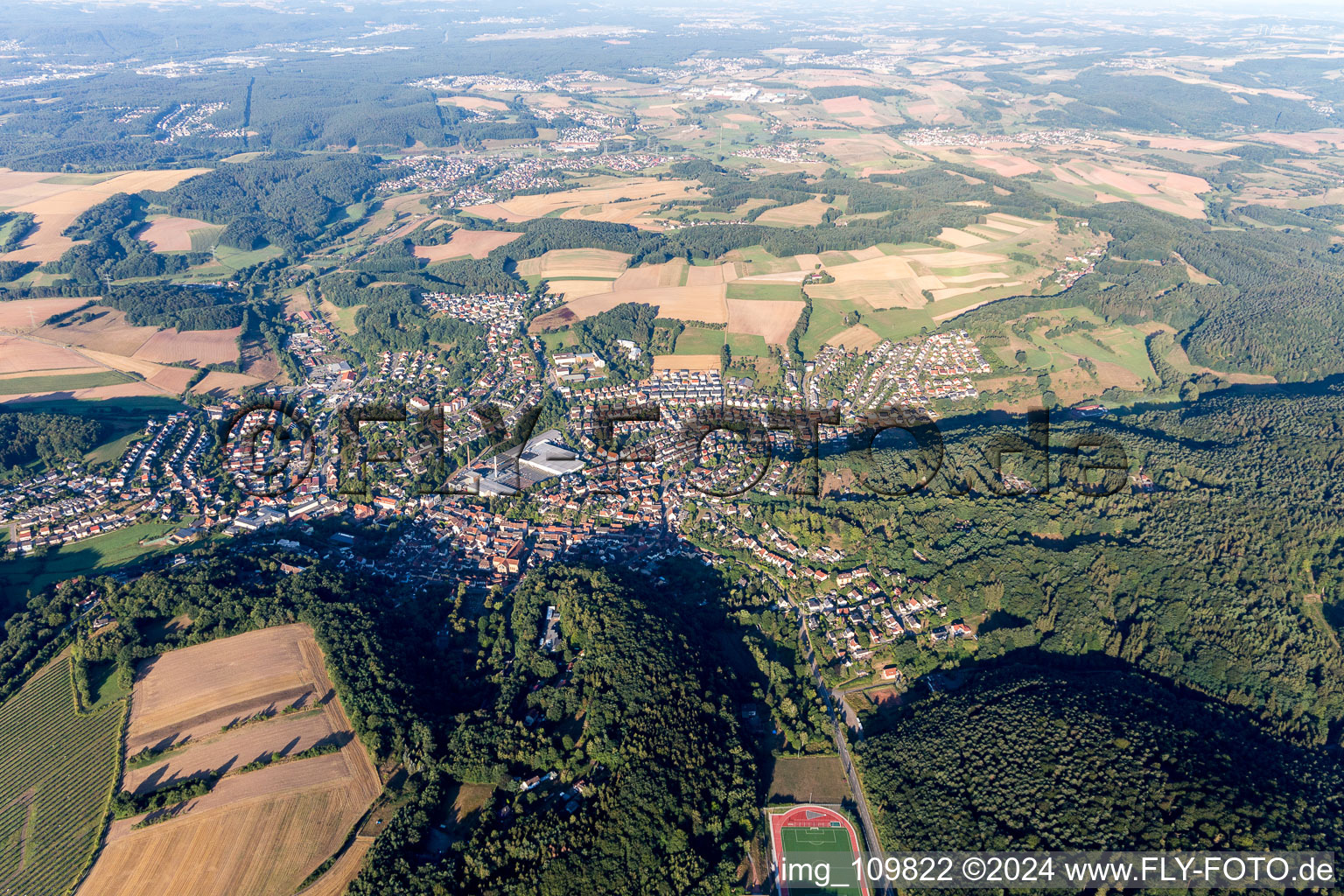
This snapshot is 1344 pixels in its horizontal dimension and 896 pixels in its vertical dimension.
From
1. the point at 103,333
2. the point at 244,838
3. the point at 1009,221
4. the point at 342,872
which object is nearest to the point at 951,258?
the point at 1009,221

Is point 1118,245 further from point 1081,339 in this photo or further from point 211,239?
point 211,239

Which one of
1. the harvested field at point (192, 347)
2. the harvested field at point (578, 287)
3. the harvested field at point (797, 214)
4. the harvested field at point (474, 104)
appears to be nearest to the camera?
the harvested field at point (192, 347)

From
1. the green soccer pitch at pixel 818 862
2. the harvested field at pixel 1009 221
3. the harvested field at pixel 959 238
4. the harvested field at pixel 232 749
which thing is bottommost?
the green soccer pitch at pixel 818 862

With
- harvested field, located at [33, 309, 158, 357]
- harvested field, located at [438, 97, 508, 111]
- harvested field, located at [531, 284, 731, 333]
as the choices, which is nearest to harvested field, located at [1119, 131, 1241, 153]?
harvested field, located at [531, 284, 731, 333]

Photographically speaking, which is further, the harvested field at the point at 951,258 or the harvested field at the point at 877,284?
the harvested field at the point at 951,258

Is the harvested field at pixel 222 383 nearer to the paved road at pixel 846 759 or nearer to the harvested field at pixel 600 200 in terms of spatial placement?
the harvested field at pixel 600 200

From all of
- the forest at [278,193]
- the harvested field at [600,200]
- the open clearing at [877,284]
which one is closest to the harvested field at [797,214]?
the harvested field at [600,200]

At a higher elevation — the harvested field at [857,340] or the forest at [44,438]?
the harvested field at [857,340]

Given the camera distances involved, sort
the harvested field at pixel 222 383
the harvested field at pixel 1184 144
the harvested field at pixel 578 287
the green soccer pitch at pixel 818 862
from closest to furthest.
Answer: the green soccer pitch at pixel 818 862 < the harvested field at pixel 222 383 < the harvested field at pixel 578 287 < the harvested field at pixel 1184 144

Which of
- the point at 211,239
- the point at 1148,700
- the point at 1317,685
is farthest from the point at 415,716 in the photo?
the point at 211,239
